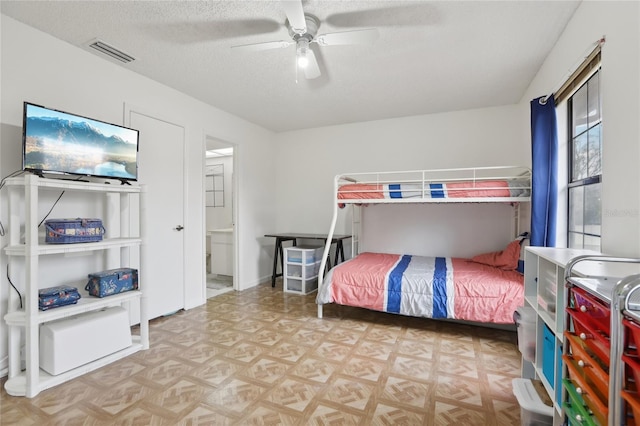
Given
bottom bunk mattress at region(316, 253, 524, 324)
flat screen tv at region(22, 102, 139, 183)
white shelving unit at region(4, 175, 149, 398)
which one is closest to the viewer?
white shelving unit at region(4, 175, 149, 398)

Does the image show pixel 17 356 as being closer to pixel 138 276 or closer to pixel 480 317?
pixel 138 276

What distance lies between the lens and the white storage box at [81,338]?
1.92 meters

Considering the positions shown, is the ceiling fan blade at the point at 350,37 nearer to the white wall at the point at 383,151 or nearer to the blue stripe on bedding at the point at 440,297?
the blue stripe on bedding at the point at 440,297

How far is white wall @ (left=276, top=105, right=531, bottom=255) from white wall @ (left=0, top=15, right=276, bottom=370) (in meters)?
0.38

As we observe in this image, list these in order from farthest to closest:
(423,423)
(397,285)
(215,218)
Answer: (215,218), (397,285), (423,423)

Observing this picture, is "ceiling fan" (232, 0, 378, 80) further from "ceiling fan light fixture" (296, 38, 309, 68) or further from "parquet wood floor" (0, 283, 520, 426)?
"parquet wood floor" (0, 283, 520, 426)

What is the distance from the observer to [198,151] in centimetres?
342

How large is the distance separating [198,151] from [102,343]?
6.89 ft

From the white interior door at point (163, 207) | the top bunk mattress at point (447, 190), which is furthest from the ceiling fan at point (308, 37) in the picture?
the white interior door at point (163, 207)

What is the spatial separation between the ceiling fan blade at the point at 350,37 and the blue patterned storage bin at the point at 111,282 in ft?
7.50

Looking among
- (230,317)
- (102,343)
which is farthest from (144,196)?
(230,317)

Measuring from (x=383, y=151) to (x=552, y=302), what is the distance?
3.03 meters

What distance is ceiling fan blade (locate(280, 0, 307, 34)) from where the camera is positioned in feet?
5.18

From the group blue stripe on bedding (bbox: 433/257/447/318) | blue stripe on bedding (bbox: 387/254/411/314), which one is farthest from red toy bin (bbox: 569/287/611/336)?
blue stripe on bedding (bbox: 387/254/411/314)
